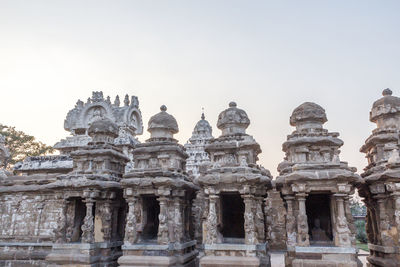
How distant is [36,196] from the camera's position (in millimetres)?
12953

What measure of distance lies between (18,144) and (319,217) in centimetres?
2593

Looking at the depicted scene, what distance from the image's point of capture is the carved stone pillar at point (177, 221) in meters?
9.49

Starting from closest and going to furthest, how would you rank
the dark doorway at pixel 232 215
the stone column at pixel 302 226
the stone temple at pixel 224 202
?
the stone column at pixel 302 226, the stone temple at pixel 224 202, the dark doorway at pixel 232 215

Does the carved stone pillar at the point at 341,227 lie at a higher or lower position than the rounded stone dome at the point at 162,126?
lower

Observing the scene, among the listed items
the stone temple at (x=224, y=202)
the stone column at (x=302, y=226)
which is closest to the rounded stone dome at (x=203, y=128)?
the stone temple at (x=224, y=202)

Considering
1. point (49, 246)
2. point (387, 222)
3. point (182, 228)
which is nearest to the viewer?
point (387, 222)

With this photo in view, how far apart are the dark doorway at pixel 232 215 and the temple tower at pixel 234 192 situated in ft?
0.11

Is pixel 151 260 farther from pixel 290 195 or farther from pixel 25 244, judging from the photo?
pixel 25 244

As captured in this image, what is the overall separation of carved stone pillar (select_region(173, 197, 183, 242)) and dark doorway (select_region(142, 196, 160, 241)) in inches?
49.9

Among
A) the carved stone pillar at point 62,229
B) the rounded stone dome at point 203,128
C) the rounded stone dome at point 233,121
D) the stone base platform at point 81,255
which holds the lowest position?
the stone base platform at point 81,255

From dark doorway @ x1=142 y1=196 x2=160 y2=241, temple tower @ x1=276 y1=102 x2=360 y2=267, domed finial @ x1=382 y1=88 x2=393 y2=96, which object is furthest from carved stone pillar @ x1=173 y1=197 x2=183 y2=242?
domed finial @ x1=382 y1=88 x2=393 y2=96

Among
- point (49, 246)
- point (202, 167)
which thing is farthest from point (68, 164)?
point (202, 167)

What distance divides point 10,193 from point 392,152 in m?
14.7

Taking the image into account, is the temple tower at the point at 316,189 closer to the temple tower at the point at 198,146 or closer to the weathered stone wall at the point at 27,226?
the weathered stone wall at the point at 27,226
